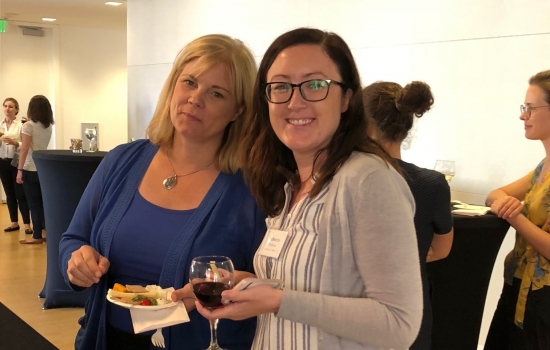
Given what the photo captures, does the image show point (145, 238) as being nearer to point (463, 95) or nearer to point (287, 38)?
point (287, 38)

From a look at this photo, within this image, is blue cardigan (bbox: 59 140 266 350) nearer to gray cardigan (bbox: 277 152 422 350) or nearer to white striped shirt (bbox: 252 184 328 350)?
white striped shirt (bbox: 252 184 328 350)

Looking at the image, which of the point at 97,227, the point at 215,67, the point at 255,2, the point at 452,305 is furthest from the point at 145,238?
the point at 255,2

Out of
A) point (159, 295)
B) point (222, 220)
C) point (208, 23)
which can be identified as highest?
point (208, 23)

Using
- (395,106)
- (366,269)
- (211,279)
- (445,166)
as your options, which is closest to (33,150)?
(445,166)

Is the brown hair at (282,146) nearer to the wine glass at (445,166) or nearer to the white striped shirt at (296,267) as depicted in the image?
the white striped shirt at (296,267)

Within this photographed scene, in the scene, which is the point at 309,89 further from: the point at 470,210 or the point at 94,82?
the point at 94,82

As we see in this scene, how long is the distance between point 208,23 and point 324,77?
5229 millimetres

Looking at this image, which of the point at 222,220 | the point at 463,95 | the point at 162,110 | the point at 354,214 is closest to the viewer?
the point at 354,214

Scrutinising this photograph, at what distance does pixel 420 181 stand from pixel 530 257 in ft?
2.48

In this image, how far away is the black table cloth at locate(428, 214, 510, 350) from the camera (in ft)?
8.13

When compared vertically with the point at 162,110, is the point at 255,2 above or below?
above

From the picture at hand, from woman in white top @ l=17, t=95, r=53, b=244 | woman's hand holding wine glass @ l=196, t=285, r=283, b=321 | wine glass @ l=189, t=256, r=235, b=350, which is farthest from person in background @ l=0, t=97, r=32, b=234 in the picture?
woman's hand holding wine glass @ l=196, t=285, r=283, b=321

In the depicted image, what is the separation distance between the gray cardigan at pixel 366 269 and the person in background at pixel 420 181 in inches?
28.5

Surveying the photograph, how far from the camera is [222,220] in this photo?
157 cm
